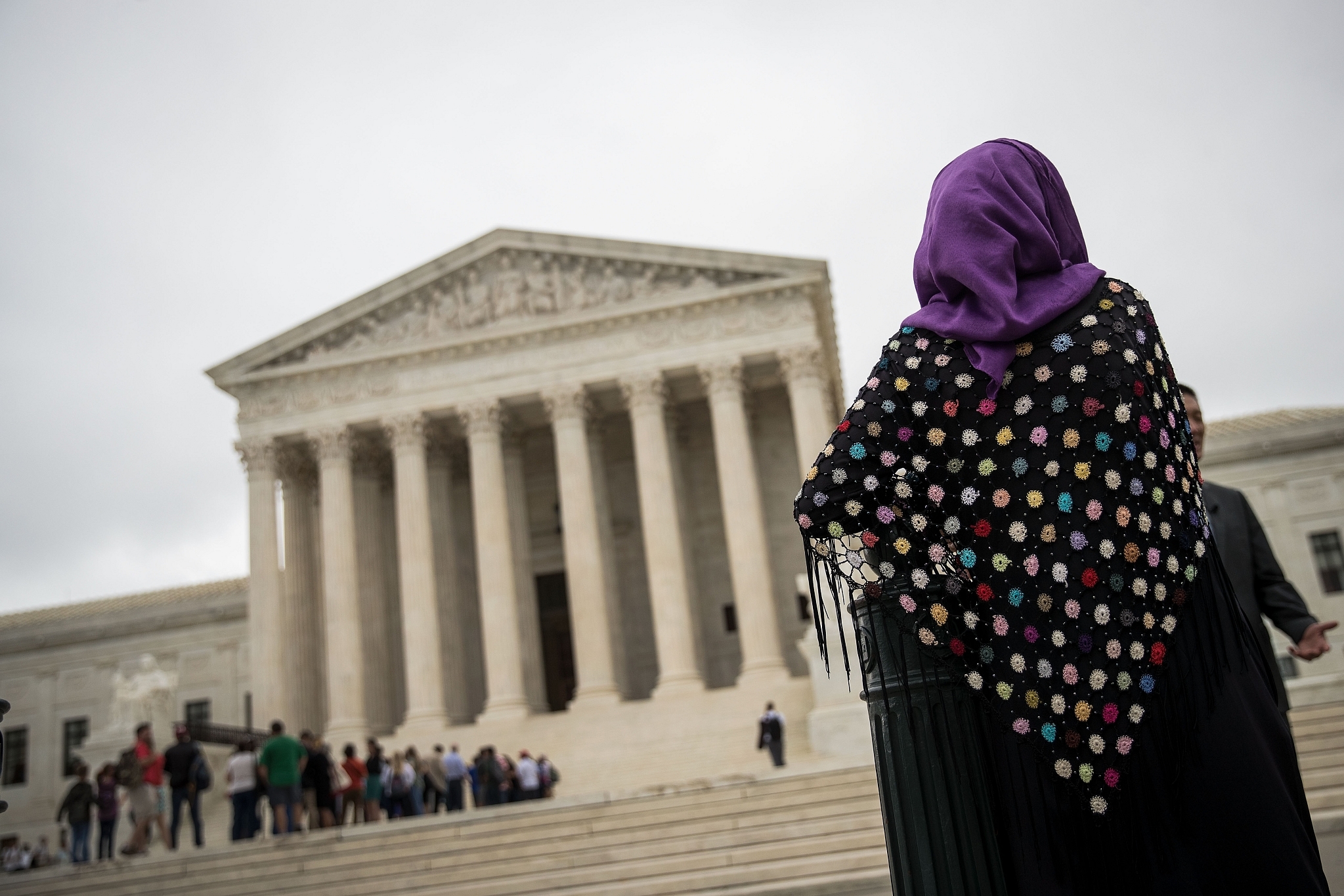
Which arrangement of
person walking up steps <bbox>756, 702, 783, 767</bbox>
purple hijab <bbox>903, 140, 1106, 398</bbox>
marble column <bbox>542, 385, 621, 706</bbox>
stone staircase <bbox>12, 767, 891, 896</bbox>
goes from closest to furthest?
1. purple hijab <bbox>903, 140, 1106, 398</bbox>
2. stone staircase <bbox>12, 767, 891, 896</bbox>
3. person walking up steps <bbox>756, 702, 783, 767</bbox>
4. marble column <bbox>542, 385, 621, 706</bbox>

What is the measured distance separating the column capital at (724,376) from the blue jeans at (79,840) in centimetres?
1829

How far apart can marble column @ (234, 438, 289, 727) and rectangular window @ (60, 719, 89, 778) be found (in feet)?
53.2

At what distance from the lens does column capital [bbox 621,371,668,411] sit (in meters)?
32.8

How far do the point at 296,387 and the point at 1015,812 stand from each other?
33.7m

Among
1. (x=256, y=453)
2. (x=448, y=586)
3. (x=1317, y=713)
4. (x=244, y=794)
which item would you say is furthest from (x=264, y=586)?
(x=1317, y=713)

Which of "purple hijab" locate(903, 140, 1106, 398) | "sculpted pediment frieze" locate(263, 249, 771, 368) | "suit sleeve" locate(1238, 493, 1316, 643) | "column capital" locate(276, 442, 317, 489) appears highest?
"sculpted pediment frieze" locate(263, 249, 771, 368)

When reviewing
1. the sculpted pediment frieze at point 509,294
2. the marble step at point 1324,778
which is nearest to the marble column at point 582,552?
the sculpted pediment frieze at point 509,294

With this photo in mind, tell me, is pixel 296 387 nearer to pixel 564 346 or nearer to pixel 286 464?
pixel 286 464

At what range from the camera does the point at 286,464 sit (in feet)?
115

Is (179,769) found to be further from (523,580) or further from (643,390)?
(643,390)

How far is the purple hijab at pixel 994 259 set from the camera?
325 cm

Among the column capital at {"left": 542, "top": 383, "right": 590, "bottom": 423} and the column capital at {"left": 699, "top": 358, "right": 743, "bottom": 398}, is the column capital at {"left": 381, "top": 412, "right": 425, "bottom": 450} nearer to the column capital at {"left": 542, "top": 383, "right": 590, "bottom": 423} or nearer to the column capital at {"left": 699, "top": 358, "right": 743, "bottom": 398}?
the column capital at {"left": 542, "top": 383, "right": 590, "bottom": 423}

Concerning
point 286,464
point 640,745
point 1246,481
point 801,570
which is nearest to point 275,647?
point 286,464

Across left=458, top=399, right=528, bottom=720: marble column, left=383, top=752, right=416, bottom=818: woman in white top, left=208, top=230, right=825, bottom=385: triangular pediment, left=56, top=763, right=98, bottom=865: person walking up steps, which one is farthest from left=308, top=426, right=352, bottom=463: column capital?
left=56, top=763, right=98, bottom=865: person walking up steps
